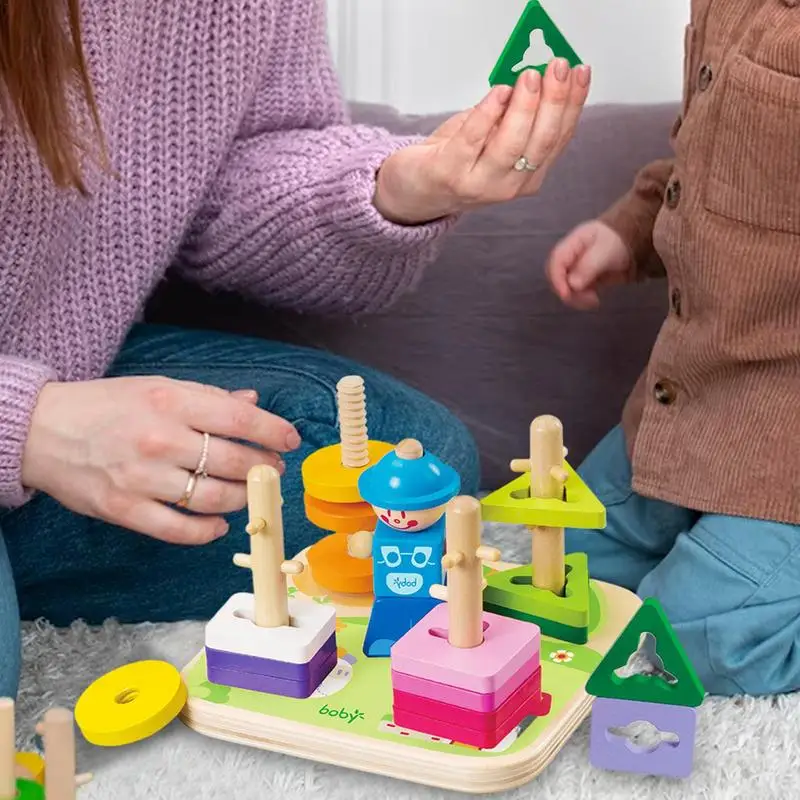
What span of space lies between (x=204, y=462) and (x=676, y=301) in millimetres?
343

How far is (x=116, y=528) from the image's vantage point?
85cm

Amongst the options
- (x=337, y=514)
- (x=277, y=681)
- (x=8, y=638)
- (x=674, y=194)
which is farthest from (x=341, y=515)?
(x=674, y=194)

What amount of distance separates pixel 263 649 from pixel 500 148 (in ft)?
1.04

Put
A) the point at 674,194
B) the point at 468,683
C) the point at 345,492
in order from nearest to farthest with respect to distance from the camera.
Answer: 1. the point at 468,683
2. the point at 345,492
3. the point at 674,194

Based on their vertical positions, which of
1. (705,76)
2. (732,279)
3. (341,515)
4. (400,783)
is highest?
(705,76)

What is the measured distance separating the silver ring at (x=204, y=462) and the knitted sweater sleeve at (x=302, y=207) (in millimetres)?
209

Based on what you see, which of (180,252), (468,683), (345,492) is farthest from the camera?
(180,252)

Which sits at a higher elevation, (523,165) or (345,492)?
(523,165)

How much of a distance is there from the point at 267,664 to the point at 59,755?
0.17m

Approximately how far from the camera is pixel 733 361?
2.68 ft

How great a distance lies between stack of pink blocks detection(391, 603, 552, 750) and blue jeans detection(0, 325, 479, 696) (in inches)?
9.3

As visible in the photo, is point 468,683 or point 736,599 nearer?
point 468,683

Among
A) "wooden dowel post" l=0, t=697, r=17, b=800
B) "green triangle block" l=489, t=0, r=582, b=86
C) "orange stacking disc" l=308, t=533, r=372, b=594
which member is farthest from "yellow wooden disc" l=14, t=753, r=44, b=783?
"green triangle block" l=489, t=0, r=582, b=86

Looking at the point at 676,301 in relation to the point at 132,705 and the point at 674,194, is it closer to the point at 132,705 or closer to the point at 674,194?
the point at 674,194
